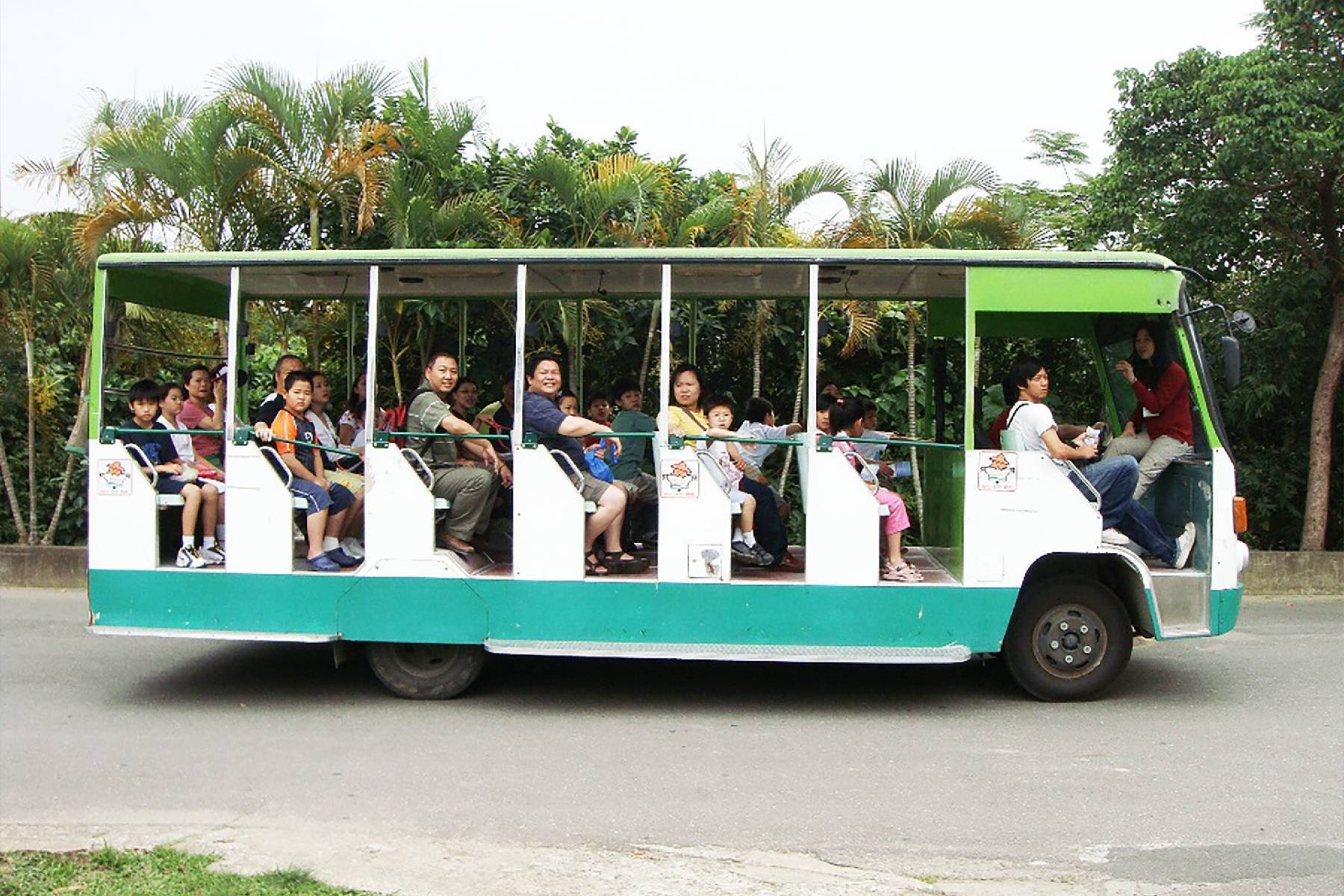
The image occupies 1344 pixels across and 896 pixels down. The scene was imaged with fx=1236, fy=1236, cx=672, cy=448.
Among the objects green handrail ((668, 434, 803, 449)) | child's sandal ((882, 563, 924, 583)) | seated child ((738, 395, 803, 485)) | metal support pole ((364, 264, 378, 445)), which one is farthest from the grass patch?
seated child ((738, 395, 803, 485))

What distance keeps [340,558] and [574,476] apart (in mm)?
1451

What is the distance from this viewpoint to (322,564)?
7.09 metres

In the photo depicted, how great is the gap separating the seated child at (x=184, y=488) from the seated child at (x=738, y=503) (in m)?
2.91

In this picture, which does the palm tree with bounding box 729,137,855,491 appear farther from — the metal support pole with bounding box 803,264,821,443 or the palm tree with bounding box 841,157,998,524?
the metal support pole with bounding box 803,264,821,443

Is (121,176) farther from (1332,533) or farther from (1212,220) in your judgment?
(1332,533)

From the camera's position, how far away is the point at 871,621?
671 centimetres

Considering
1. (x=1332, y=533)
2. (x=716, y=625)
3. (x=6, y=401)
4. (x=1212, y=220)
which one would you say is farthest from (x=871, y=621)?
(x=6, y=401)

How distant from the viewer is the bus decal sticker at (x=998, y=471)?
6.70 m

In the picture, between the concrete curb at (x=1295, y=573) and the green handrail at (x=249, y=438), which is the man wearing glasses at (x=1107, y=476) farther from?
the concrete curb at (x=1295, y=573)

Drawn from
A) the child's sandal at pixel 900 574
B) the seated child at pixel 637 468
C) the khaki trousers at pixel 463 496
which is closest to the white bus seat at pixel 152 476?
the khaki trousers at pixel 463 496

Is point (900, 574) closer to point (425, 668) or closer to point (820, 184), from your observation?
point (425, 668)

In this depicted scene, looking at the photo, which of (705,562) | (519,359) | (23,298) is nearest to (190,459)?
(519,359)

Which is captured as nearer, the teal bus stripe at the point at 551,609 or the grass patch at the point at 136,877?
the grass patch at the point at 136,877

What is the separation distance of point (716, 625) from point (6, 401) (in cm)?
907
